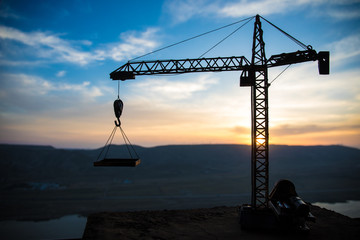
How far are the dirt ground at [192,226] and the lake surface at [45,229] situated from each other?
12993mm

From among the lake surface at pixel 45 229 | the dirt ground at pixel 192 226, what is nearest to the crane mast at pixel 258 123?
the dirt ground at pixel 192 226

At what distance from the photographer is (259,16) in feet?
41.1

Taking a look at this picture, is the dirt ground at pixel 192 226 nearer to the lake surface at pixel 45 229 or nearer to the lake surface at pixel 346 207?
the lake surface at pixel 45 229

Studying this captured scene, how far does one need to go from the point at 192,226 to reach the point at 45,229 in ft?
63.9

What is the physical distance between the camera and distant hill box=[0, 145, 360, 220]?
32375mm

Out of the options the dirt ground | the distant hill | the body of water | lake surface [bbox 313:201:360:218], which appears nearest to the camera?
the dirt ground

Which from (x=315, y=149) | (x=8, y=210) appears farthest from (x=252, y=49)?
(x=315, y=149)

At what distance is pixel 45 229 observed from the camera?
74.6 feet

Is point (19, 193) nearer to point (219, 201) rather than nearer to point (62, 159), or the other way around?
point (62, 159)

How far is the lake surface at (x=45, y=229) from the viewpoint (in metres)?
21.2

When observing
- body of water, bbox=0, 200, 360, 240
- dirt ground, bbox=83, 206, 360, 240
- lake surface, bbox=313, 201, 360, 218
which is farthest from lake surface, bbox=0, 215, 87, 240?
lake surface, bbox=313, 201, 360, 218

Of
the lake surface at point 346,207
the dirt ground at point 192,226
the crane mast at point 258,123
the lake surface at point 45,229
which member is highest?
the crane mast at point 258,123

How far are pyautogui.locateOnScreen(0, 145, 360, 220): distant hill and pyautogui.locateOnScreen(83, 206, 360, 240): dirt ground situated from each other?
56.1 feet

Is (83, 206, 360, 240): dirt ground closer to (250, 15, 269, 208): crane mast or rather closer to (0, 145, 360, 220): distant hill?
(250, 15, 269, 208): crane mast
